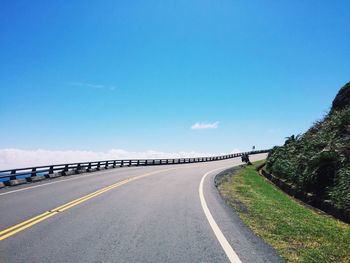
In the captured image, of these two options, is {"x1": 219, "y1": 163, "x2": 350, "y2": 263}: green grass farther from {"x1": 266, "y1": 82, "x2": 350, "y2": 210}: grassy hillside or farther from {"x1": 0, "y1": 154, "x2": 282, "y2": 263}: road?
{"x1": 266, "y1": 82, "x2": 350, "y2": 210}: grassy hillside

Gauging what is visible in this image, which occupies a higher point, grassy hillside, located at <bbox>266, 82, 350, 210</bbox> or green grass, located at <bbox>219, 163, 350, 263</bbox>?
grassy hillside, located at <bbox>266, 82, 350, 210</bbox>

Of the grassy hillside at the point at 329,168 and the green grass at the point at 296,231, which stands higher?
the grassy hillside at the point at 329,168

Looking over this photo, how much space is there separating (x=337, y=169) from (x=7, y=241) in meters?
12.2

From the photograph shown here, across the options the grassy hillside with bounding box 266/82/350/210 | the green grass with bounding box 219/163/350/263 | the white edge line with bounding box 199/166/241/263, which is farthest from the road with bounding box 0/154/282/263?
the grassy hillside with bounding box 266/82/350/210

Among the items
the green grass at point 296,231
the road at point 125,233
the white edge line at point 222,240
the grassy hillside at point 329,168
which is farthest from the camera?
the grassy hillside at point 329,168

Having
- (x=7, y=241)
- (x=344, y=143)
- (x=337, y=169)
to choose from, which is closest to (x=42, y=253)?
(x=7, y=241)

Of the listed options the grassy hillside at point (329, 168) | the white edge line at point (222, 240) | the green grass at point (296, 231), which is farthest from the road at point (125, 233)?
the grassy hillside at point (329, 168)

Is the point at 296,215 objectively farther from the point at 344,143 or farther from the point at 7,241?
the point at 7,241

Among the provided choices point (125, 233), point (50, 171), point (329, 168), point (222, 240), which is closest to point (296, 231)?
point (222, 240)

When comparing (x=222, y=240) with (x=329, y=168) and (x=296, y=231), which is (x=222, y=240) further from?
(x=329, y=168)

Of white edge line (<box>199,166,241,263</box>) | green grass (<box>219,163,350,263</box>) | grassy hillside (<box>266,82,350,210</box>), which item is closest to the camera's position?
white edge line (<box>199,166,241,263</box>)

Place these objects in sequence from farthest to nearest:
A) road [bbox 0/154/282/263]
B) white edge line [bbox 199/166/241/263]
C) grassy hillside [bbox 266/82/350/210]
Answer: grassy hillside [bbox 266/82/350/210] < road [bbox 0/154/282/263] < white edge line [bbox 199/166/241/263]

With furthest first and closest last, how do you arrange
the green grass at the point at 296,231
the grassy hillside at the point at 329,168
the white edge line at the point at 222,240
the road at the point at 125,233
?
the grassy hillside at the point at 329,168
the green grass at the point at 296,231
the road at the point at 125,233
the white edge line at the point at 222,240

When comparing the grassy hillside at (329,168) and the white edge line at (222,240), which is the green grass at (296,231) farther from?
the grassy hillside at (329,168)
